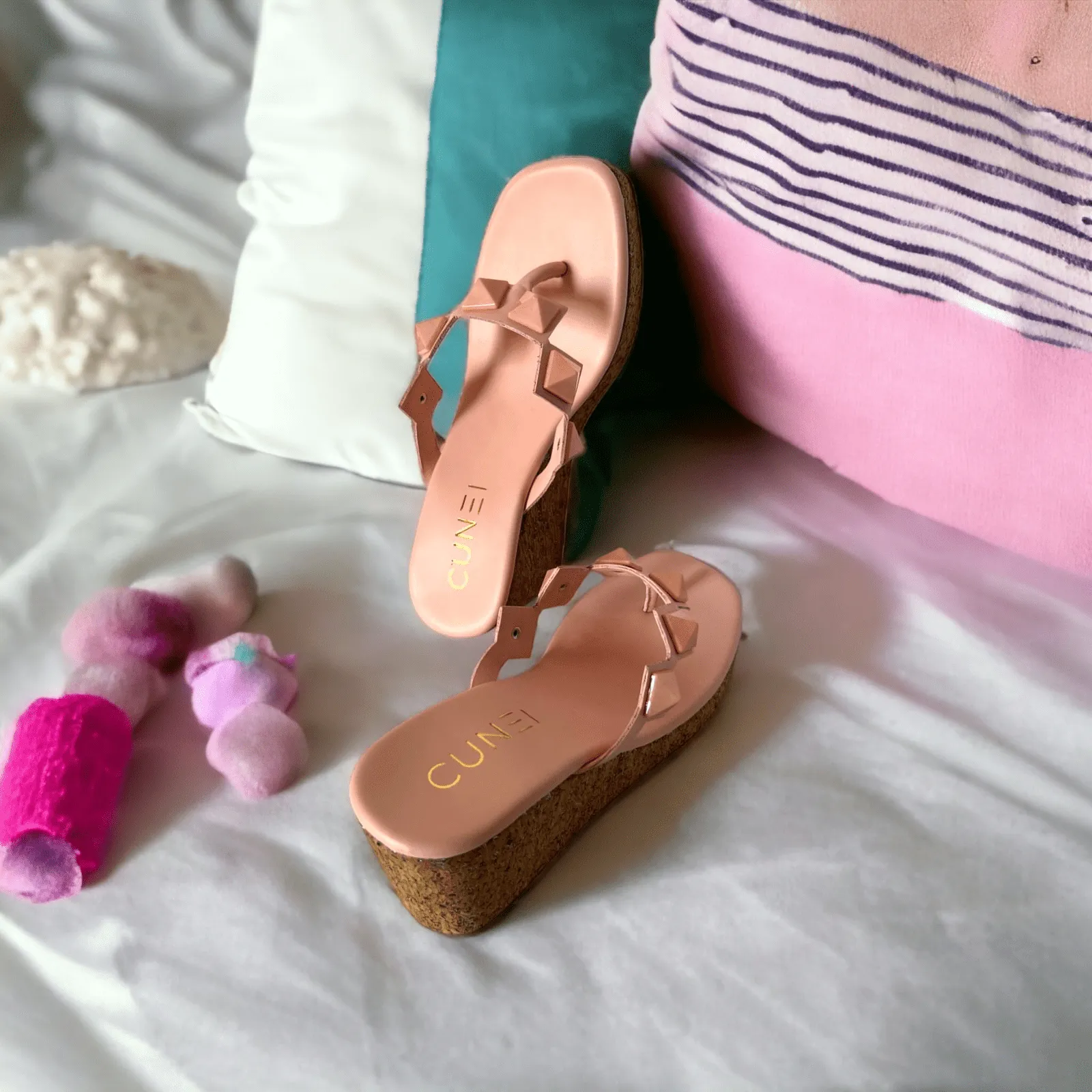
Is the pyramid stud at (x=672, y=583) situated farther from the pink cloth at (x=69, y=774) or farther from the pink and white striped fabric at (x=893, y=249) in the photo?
the pink cloth at (x=69, y=774)

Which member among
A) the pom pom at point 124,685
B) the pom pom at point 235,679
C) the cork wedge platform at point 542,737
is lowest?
the pom pom at point 124,685

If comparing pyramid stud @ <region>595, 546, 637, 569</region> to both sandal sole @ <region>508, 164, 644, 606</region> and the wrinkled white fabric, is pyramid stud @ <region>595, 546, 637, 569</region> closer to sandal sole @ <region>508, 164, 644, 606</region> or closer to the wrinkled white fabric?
sandal sole @ <region>508, 164, 644, 606</region>

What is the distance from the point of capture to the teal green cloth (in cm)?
74

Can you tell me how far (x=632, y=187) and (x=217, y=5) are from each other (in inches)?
26.6

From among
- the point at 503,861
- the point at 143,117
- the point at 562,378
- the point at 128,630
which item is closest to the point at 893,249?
the point at 562,378

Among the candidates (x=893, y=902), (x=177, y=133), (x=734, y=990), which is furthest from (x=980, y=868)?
(x=177, y=133)

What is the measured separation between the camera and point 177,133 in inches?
44.9

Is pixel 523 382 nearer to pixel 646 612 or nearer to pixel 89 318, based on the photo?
pixel 646 612

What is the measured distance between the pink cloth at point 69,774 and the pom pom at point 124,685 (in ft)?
0.05

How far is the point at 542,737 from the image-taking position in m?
0.62

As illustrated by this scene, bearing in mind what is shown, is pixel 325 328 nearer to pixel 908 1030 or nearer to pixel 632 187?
pixel 632 187

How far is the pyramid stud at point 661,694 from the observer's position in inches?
24.0

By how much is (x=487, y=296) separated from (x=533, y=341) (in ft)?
0.16

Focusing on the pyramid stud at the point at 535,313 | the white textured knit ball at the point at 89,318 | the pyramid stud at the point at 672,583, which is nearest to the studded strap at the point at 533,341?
the pyramid stud at the point at 535,313
